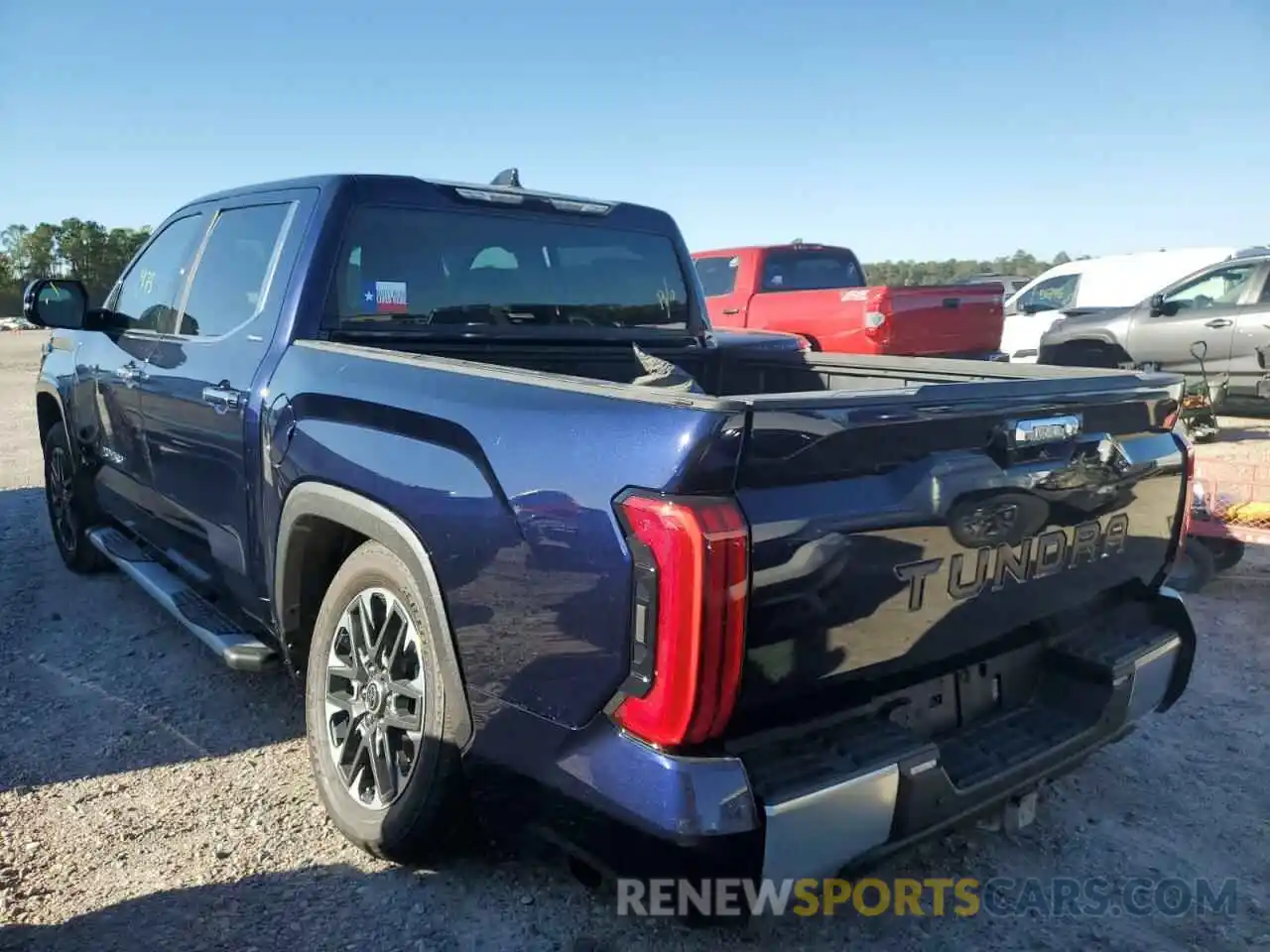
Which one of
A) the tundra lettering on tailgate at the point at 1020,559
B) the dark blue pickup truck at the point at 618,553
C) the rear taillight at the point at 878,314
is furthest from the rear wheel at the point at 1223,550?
the rear taillight at the point at 878,314

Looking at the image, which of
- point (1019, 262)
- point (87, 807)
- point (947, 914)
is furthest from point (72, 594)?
point (1019, 262)

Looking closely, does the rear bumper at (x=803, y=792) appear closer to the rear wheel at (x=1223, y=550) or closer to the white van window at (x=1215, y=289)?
the rear wheel at (x=1223, y=550)

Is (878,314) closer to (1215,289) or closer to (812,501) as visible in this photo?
(1215,289)

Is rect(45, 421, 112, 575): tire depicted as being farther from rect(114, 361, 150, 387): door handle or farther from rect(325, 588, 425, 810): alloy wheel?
rect(325, 588, 425, 810): alloy wheel

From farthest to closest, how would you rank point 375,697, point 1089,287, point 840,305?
point 1089,287 → point 840,305 → point 375,697

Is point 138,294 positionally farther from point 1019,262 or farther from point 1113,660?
point 1019,262

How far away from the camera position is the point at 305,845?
287cm

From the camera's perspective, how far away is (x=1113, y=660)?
2590mm

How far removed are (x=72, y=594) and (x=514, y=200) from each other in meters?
3.30

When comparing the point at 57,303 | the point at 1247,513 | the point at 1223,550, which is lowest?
the point at 1223,550

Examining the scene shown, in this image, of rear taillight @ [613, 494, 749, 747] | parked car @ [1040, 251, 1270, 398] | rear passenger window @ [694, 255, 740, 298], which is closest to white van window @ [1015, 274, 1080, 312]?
parked car @ [1040, 251, 1270, 398]

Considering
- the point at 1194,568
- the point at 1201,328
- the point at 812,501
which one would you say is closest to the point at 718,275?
the point at 1201,328

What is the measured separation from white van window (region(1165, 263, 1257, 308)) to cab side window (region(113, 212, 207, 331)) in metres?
10.3

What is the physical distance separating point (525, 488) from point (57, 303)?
10.8ft
